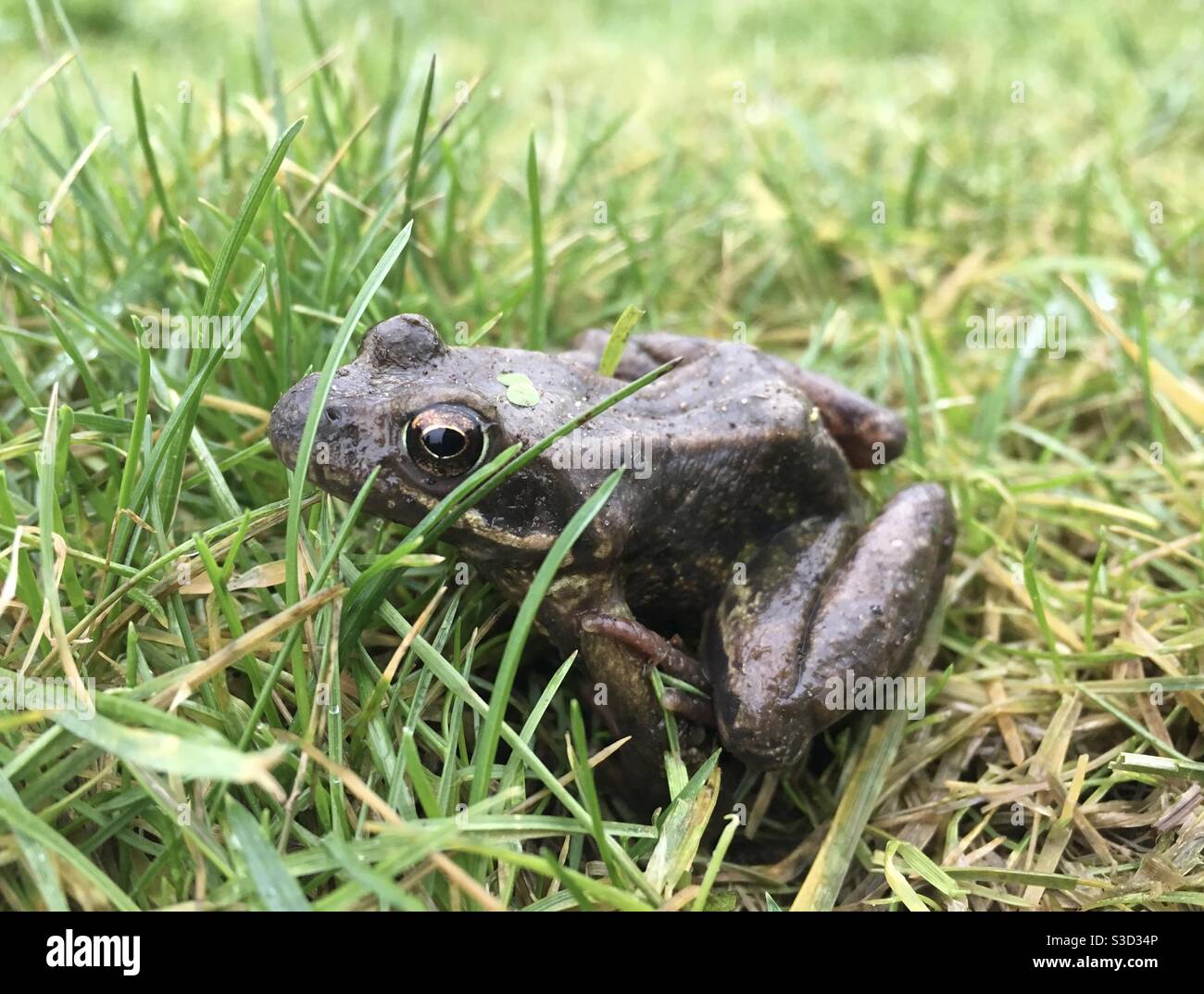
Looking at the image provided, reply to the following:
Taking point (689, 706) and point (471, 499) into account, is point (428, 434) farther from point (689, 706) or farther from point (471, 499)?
point (689, 706)

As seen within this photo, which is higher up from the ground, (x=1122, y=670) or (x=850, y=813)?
(x=1122, y=670)

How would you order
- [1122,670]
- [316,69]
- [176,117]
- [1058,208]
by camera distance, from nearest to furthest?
[1122,670]
[316,69]
[176,117]
[1058,208]

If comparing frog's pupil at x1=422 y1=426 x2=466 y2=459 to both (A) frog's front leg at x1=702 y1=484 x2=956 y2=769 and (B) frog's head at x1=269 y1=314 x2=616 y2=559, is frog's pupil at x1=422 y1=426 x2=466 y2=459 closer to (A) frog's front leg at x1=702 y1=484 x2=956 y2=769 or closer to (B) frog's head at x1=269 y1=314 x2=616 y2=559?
(B) frog's head at x1=269 y1=314 x2=616 y2=559

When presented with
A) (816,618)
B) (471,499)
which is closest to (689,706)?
(816,618)

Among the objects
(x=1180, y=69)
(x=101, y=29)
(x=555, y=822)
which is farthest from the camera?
(x=101, y=29)

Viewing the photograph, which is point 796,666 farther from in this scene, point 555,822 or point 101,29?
point 101,29

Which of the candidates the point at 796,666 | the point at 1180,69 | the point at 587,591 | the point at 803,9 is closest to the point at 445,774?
the point at 587,591
